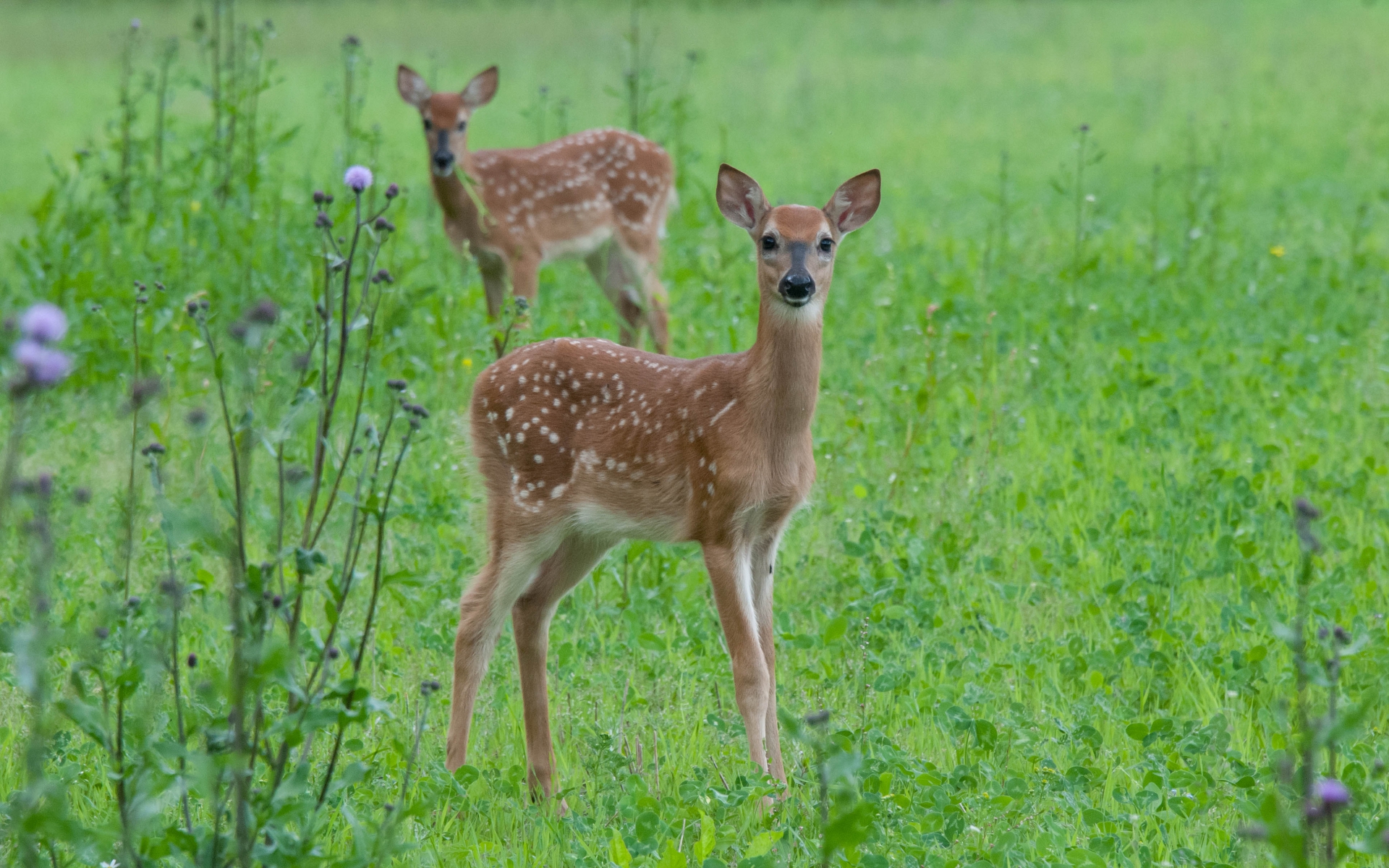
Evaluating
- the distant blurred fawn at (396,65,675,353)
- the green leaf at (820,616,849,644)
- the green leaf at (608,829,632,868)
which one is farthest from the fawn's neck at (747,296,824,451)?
the distant blurred fawn at (396,65,675,353)

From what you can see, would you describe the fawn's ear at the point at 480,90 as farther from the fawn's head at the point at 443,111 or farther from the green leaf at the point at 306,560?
the green leaf at the point at 306,560

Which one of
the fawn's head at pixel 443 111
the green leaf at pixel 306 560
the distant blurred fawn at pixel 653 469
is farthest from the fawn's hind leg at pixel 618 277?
the green leaf at pixel 306 560

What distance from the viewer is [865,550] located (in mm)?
5703

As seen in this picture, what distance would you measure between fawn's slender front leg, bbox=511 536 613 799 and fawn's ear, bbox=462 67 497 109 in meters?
5.57

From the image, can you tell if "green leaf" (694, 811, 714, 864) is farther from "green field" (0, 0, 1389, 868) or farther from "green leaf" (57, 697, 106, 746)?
"green leaf" (57, 697, 106, 746)

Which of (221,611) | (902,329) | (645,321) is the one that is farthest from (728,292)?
(221,611)

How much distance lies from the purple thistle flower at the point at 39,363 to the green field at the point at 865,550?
51 cm

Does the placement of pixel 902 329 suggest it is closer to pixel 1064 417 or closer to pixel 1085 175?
pixel 1064 417

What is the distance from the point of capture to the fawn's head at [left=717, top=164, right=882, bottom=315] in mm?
4535

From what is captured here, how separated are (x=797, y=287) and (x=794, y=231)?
221 mm

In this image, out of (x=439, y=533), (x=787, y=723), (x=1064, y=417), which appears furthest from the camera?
(x=1064, y=417)

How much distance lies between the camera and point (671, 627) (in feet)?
17.6

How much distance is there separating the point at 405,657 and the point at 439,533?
105cm

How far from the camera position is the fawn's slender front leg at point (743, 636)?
4289 mm
